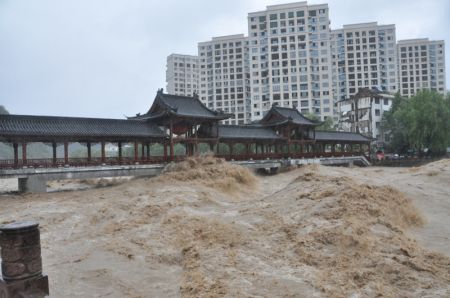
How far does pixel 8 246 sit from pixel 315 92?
85.1 m

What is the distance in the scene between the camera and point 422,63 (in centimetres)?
11050

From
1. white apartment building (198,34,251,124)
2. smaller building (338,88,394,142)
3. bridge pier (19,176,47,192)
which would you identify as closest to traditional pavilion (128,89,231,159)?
bridge pier (19,176,47,192)

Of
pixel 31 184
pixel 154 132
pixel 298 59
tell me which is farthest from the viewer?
pixel 298 59

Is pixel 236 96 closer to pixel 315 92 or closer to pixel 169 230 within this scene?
pixel 315 92

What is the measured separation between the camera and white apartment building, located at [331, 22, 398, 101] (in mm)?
98000

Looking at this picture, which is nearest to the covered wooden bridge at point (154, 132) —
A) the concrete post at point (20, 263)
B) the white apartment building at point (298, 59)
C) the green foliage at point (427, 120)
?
the green foliage at point (427, 120)

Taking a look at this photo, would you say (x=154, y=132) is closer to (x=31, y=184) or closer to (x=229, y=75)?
(x=31, y=184)

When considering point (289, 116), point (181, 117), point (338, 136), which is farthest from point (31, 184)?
point (338, 136)

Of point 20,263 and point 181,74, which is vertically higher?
point 181,74

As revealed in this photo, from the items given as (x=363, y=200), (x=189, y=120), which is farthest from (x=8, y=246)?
(x=189, y=120)

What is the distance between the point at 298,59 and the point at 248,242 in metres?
78.1

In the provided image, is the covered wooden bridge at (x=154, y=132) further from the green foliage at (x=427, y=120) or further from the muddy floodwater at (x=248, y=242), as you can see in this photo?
the green foliage at (x=427, y=120)

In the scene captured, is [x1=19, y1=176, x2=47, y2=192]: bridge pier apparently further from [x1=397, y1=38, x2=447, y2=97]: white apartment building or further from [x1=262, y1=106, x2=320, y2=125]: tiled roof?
[x1=397, y1=38, x2=447, y2=97]: white apartment building

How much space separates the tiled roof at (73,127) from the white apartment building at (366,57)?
78581mm
